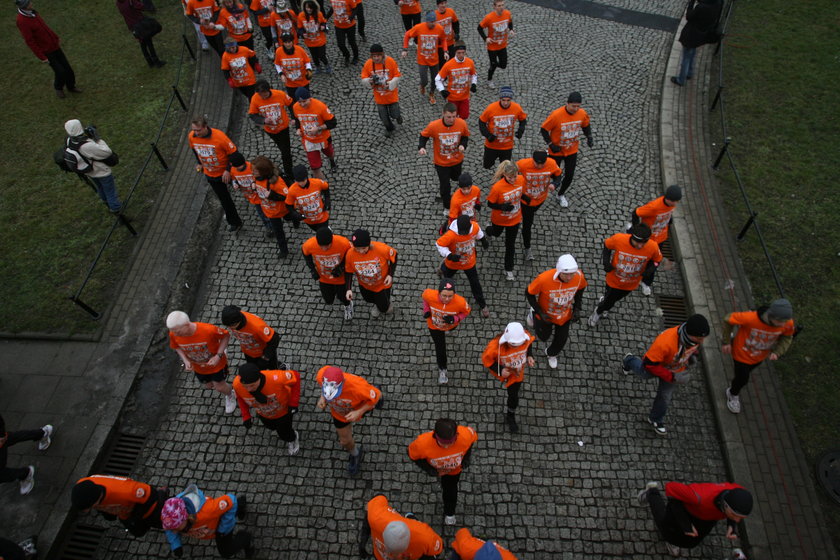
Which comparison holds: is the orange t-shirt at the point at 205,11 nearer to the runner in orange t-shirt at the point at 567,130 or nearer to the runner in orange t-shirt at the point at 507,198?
the runner in orange t-shirt at the point at 567,130

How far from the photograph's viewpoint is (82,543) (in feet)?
23.2

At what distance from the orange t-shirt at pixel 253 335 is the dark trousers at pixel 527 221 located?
5.06m

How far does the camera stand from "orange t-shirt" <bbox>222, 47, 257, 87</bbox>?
11.5 meters

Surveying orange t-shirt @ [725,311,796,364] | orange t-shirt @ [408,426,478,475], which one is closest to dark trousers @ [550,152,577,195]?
orange t-shirt @ [725,311,796,364]

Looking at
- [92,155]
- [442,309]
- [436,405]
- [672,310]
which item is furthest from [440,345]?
[92,155]

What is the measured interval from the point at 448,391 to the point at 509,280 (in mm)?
2663

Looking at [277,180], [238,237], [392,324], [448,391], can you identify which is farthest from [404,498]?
[238,237]

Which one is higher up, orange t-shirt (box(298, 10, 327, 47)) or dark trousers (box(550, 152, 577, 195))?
orange t-shirt (box(298, 10, 327, 47))

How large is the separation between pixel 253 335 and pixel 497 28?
9688 millimetres

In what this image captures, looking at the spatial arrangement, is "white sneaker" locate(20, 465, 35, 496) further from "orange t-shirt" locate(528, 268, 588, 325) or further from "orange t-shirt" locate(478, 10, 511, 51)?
"orange t-shirt" locate(478, 10, 511, 51)

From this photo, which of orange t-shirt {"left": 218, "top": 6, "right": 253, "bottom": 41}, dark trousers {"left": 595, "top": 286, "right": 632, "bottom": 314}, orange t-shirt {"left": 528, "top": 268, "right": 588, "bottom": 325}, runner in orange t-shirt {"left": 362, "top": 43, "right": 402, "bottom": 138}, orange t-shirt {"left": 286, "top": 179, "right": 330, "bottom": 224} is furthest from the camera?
orange t-shirt {"left": 218, "top": 6, "right": 253, "bottom": 41}

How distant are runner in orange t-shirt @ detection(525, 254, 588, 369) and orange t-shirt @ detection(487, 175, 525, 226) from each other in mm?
1462

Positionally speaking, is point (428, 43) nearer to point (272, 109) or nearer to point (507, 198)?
point (272, 109)

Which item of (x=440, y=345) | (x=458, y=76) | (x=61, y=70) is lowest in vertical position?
(x=440, y=345)
